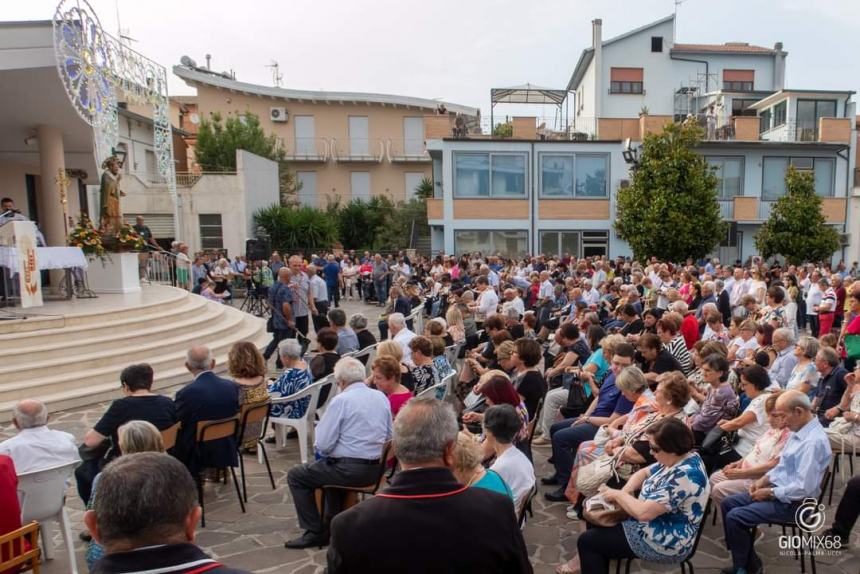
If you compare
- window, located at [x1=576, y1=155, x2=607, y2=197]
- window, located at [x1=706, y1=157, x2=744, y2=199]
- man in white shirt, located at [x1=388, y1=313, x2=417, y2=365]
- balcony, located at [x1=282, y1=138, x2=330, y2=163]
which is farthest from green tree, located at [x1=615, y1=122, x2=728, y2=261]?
balcony, located at [x1=282, y1=138, x2=330, y2=163]

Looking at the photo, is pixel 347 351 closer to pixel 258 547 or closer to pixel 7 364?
→ pixel 258 547

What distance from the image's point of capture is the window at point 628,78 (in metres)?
30.8

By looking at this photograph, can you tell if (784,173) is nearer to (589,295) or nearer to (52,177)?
(589,295)

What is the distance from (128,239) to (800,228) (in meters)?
20.5

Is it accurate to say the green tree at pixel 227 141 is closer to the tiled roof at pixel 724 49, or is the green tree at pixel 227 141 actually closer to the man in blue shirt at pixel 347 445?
the tiled roof at pixel 724 49

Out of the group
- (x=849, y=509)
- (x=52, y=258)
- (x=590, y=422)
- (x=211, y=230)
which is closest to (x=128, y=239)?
(x=52, y=258)

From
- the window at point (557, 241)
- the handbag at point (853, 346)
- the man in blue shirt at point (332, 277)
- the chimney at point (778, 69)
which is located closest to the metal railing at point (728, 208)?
the window at point (557, 241)

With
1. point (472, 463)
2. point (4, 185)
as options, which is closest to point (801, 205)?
point (472, 463)

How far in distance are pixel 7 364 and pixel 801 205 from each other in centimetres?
2229

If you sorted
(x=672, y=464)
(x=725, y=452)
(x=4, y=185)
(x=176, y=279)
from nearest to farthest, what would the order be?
(x=672, y=464), (x=725, y=452), (x=4, y=185), (x=176, y=279)

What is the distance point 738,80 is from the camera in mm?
31484

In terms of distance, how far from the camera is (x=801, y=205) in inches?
806

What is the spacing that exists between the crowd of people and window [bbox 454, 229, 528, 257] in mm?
15755

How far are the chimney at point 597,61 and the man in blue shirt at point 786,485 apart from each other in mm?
29091
